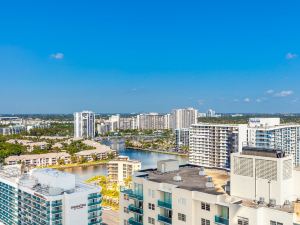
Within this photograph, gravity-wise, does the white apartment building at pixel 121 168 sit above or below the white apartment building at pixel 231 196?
below

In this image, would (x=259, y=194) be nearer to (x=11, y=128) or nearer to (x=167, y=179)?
(x=167, y=179)

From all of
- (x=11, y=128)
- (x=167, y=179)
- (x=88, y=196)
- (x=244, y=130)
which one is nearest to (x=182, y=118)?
(x=11, y=128)

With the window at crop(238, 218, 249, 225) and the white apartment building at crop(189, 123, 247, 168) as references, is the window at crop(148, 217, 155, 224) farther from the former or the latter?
the white apartment building at crop(189, 123, 247, 168)

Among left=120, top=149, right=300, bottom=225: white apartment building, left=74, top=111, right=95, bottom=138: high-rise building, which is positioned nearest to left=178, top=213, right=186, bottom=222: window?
left=120, top=149, right=300, bottom=225: white apartment building

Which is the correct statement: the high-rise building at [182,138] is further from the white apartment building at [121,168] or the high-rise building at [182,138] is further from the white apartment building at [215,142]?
the white apartment building at [121,168]

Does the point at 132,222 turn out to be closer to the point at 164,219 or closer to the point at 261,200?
the point at 164,219

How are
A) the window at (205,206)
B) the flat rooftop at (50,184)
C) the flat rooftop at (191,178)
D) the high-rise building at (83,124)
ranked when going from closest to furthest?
the window at (205,206) → the flat rooftop at (191,178) → the flat rooftop at (50,184) → the high-rise building at (83,124)

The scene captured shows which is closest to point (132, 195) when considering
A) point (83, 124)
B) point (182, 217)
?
point (182, 217)

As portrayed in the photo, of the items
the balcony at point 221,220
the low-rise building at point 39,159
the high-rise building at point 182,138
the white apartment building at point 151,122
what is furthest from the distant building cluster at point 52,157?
the white apartment building at point 151,122

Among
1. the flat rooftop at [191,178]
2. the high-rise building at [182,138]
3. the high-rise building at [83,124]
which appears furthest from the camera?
the high-rise building at [83,124]
